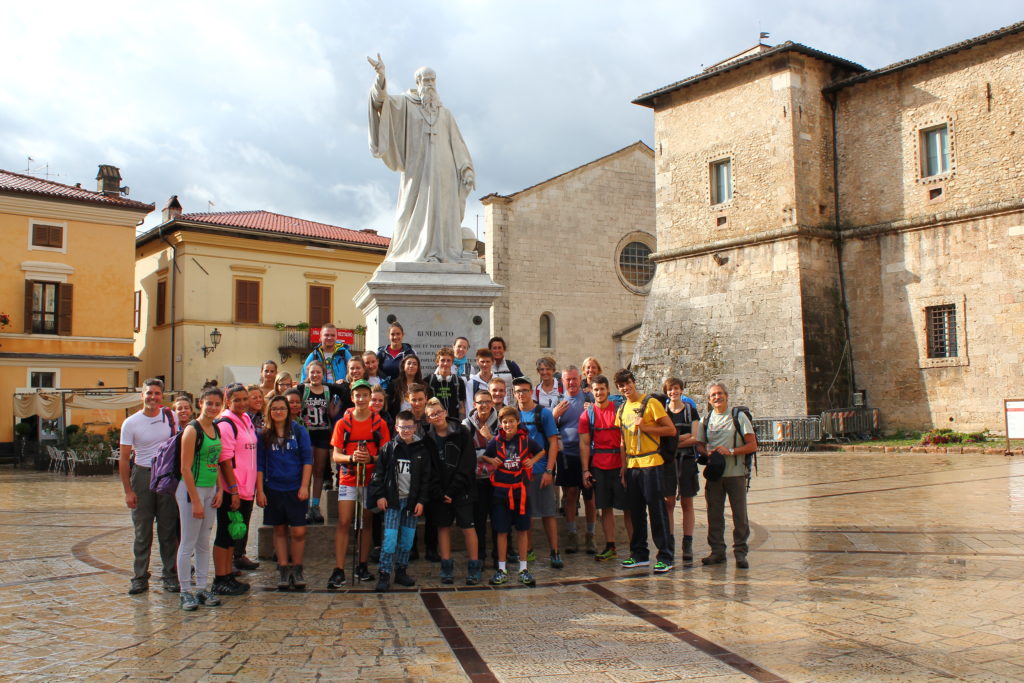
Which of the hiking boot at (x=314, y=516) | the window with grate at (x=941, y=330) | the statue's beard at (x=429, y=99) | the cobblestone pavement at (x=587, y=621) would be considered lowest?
the cobblestone pavement at (x=587, y=621)

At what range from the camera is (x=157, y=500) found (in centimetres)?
668

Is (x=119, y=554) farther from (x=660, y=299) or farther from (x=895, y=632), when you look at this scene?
(x=660, y=299)

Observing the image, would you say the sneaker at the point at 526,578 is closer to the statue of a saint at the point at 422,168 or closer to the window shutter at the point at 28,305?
the statue of a saint at the point at 422,168

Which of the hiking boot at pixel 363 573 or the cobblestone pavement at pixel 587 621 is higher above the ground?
the hiking boot at pixel 363 573

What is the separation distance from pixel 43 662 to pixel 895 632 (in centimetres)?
499

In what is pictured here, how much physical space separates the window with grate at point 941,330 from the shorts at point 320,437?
63.4ft

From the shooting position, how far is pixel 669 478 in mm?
7531

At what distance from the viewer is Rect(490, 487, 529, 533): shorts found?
6.91m

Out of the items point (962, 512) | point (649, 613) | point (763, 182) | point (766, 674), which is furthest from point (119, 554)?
point (763, 182)

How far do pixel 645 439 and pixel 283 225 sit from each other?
3103cm

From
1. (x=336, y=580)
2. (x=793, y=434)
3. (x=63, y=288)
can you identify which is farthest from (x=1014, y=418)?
(x=63, y=288)

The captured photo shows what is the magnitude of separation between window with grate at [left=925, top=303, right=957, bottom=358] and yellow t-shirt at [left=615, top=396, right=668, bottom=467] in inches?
698

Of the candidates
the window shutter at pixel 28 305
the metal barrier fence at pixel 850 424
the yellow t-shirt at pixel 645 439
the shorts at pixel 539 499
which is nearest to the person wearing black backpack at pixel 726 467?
the yellow t-shirt at pixel 645 439

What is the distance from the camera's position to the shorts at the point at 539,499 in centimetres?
732
